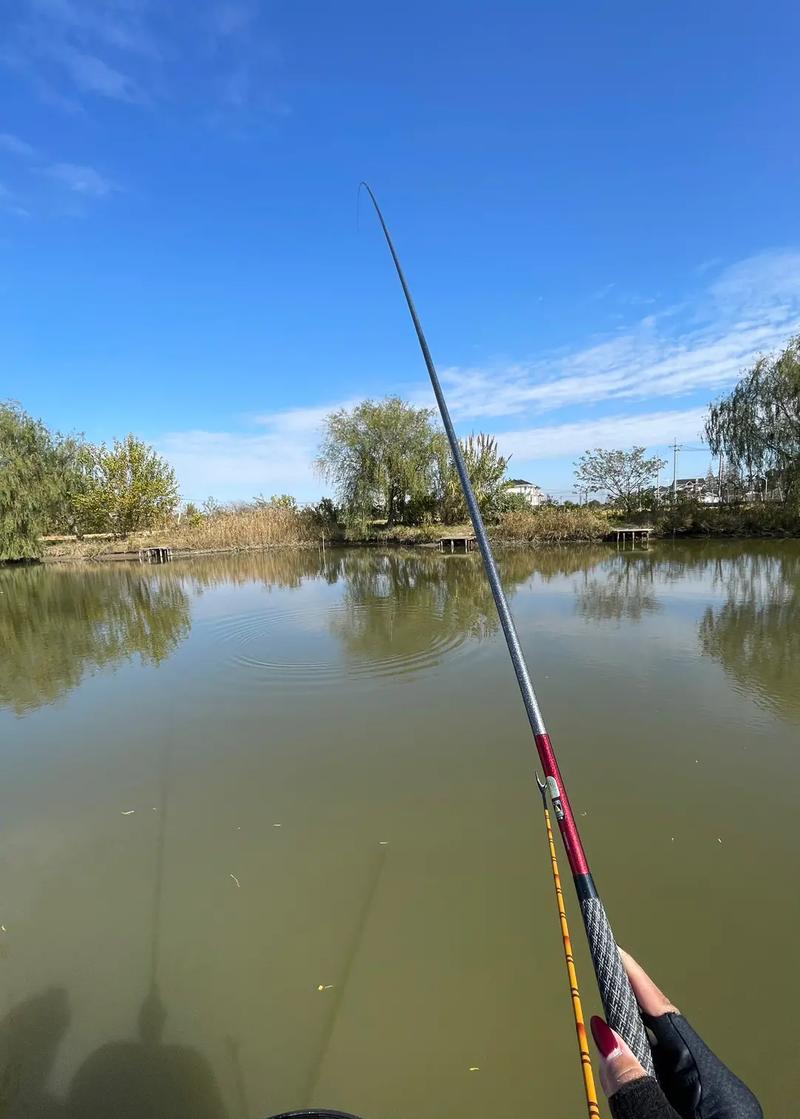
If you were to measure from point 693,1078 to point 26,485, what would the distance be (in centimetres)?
2729

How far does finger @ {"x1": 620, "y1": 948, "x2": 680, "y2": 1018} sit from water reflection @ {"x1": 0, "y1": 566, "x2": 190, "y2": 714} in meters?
6.54

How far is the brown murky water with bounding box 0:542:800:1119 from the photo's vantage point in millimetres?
2096

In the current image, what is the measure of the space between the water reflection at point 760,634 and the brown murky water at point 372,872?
83mm

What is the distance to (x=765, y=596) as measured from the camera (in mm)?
10508

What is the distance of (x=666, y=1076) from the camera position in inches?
44.2

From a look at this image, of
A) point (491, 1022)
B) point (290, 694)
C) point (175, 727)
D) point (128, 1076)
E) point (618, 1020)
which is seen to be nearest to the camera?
point (618, 1020)

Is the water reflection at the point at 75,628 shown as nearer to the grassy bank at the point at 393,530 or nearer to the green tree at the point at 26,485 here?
the green tree at the point at 26,485

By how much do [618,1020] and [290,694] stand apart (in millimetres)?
5273

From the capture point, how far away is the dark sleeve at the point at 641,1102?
892 mm

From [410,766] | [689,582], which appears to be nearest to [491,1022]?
[410,766]

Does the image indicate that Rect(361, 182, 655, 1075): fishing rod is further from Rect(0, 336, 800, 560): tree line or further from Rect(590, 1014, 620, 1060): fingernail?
Rect(0, 336, 800, 560): tree line

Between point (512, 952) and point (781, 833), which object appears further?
point (781, 833)

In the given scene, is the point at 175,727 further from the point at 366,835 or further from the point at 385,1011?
the point at 385,1011

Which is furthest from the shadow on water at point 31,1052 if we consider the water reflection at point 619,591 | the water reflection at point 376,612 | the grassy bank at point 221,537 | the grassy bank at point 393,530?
the grassy bank at point 221,537
